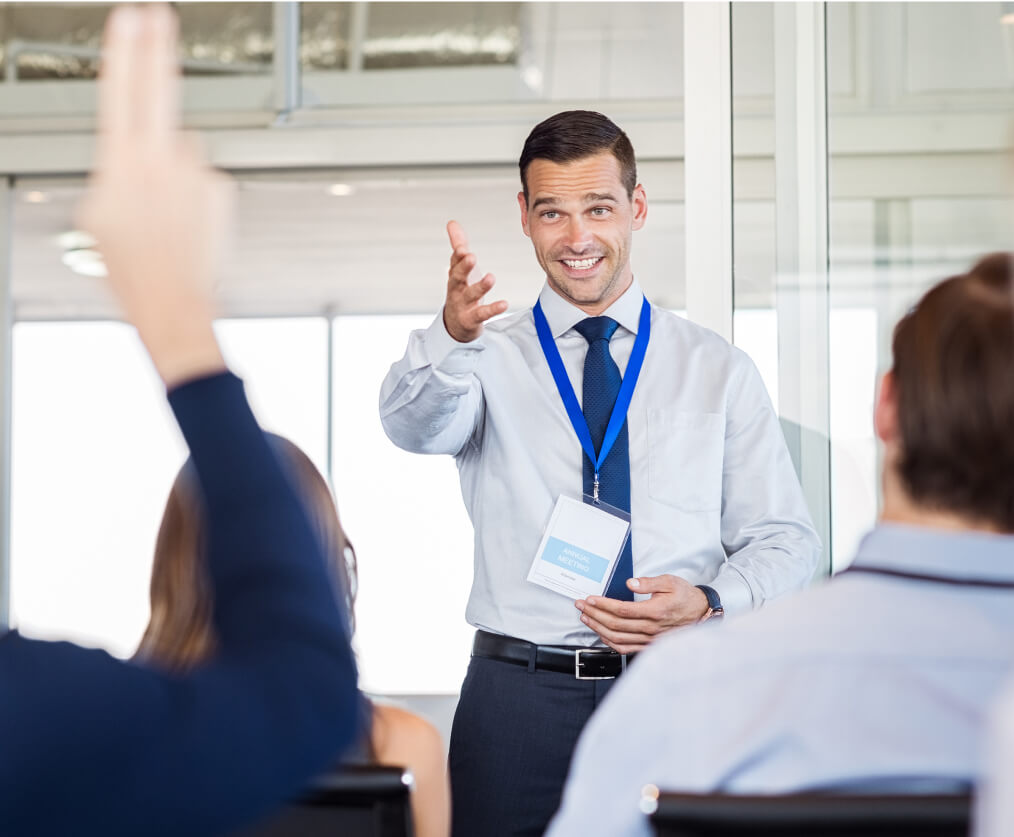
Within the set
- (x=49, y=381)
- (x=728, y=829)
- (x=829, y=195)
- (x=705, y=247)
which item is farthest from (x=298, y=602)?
(x=49, y=381)

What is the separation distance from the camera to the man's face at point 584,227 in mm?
2412

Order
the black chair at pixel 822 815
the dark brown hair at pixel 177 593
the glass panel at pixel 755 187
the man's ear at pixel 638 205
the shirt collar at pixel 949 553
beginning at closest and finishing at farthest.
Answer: the black chair at pixel 822 815 → the shirt collar at pixel 949 553 → the dark brown hair at pixel 177 593 → the man's ear at pixel 638 205 → the glass panel at pixel 755 187

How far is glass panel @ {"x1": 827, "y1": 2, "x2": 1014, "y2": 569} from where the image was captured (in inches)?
70.2

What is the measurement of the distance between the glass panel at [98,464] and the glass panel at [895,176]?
5.62 m

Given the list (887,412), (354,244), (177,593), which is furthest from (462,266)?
(354,244)

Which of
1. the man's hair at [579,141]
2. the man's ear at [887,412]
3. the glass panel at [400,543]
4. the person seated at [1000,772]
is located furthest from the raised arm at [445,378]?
the glass panel at [400,543]

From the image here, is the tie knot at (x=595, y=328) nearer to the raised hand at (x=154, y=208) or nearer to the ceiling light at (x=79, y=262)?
the raised hand at (x=154, y=208)

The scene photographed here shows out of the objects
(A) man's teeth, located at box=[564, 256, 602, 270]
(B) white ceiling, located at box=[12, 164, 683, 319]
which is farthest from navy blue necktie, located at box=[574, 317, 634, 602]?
(B) white ceiling, located at box=[12, 164, 683, 319]

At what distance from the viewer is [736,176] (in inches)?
116

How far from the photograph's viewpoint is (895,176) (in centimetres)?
214

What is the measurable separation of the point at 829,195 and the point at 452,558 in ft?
17.8

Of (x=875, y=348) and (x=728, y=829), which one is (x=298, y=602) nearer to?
(x=728, y=829)

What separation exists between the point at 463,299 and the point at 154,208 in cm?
156

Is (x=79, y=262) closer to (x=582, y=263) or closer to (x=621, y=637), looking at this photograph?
(x=582, y=263)
